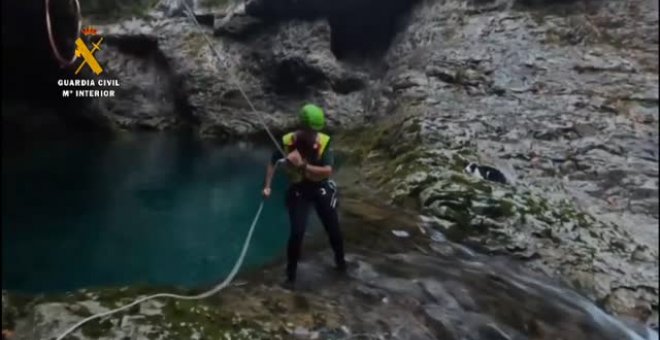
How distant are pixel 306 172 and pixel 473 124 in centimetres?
1057

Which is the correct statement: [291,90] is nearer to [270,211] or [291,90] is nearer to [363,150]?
[363,150]

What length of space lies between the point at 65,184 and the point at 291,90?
11870mm

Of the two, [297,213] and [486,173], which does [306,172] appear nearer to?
[297,213]

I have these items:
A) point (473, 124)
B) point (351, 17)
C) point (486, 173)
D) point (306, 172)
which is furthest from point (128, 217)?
point (351, 17)

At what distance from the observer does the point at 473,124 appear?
16.8 m

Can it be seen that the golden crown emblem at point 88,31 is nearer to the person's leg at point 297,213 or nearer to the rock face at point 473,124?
the rock face at point 473,124

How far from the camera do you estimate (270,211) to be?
14.6 metres

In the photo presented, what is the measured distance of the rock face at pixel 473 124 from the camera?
8852 mm

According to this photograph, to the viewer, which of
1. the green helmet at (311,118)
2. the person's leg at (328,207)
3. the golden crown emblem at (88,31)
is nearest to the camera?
the green helmet at (311,118)

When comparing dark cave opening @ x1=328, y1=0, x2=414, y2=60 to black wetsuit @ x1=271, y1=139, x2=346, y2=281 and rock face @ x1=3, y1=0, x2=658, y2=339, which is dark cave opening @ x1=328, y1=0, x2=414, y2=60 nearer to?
rock face @ x1=3, y1=0, x2=658, y2=339

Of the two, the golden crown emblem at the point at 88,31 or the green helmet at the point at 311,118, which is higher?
the golden crown emblem at the point at 88,31

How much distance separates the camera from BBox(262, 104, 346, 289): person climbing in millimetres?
7168

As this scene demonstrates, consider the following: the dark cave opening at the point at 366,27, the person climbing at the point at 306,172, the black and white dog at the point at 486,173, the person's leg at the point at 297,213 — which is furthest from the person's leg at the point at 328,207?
the dark cave opening at the point at 366,27

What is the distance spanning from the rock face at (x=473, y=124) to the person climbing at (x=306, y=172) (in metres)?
1.02
